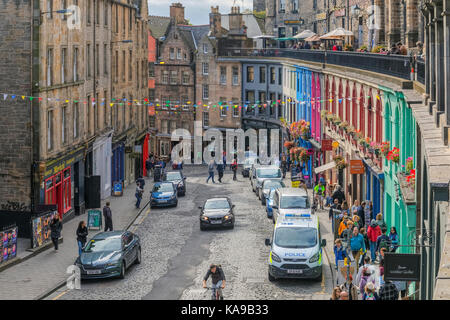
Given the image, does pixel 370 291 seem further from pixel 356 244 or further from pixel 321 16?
pixel 321 16

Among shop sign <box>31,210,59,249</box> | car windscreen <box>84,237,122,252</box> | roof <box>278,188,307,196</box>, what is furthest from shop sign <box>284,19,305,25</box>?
car windscreen <box>84,237,122,252</box>

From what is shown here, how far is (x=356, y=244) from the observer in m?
23.6

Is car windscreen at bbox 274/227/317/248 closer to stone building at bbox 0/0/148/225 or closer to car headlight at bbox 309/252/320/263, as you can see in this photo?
car headlight at bbox 309/252/320/263

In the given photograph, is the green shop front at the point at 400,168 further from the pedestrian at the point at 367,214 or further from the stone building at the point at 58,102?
the stone building at the point at 58,102

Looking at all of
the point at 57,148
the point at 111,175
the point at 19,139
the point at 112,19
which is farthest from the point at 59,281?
the point at 112,19

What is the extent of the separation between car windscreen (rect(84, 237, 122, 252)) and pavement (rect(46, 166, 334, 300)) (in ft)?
3.22

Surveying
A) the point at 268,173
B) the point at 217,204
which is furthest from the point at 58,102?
the point at 268,173

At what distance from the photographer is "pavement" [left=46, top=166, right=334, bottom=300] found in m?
21.7

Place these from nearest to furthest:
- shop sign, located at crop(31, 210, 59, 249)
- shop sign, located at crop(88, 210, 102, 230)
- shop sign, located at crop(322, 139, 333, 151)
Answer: shop sign, located at crop(31, 210, 59, 249)
shop sign, located at crop(88, 210, 102, 230)
shop sign, located at crop(322, 139, 333, 151)

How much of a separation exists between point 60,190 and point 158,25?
185 ft

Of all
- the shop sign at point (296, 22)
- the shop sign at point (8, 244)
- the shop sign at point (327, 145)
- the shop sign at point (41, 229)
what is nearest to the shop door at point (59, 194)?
the shop sign at point (41, 229)

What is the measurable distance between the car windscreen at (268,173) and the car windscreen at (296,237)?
2019 cm

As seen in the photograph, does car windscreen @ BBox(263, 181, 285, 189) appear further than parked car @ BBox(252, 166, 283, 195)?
No

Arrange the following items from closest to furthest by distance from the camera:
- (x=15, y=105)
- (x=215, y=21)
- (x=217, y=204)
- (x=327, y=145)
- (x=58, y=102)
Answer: (x=15, y=105)
(x=217, y=204)
(x=58, y=102)
(x=327, y=145)
(x=215, y=21)
